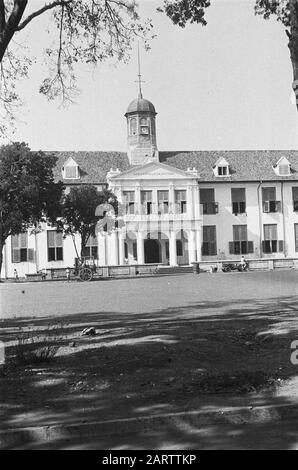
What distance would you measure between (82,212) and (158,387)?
31.2 m

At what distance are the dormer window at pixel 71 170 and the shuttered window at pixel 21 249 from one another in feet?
21.5

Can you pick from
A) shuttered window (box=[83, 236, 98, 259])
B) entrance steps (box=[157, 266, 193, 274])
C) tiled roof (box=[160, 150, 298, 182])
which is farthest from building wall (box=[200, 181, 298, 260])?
entrance steps (box=[157, 266, 193, 274])

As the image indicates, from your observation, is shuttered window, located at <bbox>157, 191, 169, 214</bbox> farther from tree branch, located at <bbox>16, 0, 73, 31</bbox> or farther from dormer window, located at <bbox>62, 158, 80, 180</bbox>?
tree branch, located at <bbox>16, 0, 73, 31</bbox>

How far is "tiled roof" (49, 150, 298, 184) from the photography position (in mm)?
50656

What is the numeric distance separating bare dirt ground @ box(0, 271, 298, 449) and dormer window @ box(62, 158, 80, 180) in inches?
1539

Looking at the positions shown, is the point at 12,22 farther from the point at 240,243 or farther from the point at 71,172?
the point at 240,243

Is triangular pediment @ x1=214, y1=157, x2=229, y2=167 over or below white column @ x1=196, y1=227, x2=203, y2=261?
over

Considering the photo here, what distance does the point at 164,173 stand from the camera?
163ft

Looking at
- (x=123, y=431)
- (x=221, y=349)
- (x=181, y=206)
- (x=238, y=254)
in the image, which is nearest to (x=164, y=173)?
(x=181, y=206)

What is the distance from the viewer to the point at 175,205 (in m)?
49.8

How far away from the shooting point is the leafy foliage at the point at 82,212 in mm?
36781

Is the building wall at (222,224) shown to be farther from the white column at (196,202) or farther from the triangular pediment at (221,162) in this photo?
the triangular pediment at (221,162)

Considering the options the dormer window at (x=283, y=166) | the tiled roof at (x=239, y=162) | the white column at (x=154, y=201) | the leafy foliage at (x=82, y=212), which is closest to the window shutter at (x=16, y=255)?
the leafy foliage at (x=82, y=212)

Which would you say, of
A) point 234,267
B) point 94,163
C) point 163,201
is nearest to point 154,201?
point 163,201
